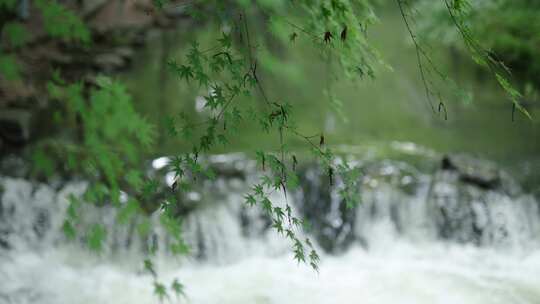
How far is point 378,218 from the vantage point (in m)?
5.36

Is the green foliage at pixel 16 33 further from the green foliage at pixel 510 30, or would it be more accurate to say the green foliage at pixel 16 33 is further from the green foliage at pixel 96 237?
the green foliage at pixel 510 30

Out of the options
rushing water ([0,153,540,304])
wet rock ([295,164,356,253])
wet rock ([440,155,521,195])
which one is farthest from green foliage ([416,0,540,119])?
wet rock ([295,164,356,253])

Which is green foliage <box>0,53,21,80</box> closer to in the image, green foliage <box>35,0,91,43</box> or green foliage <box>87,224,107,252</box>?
green foliage <box>35,0,91,43</box>

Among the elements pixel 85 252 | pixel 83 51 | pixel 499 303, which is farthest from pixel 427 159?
pixel 83 51

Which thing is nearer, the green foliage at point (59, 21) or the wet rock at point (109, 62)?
the green foliage at point (59, 21)

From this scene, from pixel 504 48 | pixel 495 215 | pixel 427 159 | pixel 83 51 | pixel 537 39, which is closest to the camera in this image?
pixel 495 215

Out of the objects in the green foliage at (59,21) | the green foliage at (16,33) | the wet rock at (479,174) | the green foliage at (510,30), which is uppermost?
the green foliage at (510,30)

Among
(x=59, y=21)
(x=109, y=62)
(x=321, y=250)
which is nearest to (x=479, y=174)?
(x=321, y=250)

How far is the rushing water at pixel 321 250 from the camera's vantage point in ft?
14.5

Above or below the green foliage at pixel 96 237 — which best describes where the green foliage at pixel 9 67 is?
above

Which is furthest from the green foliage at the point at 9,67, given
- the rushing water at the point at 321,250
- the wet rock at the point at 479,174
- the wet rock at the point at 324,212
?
the wet rock at the point at 479,174

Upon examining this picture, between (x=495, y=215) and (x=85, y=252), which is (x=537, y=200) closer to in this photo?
(x=495, y=215)

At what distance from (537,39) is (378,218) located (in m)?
3.55

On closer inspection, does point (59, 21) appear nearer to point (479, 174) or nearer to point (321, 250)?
point (321, 250)
